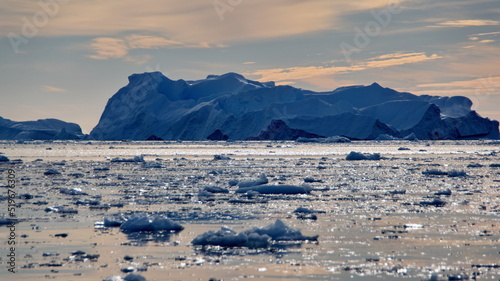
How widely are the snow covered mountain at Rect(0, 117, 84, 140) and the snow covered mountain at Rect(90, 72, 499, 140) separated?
256 inches

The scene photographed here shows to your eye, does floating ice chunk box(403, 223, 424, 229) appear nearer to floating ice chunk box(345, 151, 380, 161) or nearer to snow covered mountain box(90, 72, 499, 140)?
floating ice chunk box(345, 151, 380, 161)

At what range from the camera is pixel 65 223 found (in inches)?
407

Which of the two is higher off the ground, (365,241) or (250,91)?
(250,91)

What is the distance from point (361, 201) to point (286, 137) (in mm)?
68971

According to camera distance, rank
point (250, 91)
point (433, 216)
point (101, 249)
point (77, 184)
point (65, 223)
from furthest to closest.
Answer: point (250, 91), point (77, 184), point (433, 216), point (65, 223), point (101, 249)

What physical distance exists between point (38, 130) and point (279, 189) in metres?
88.5

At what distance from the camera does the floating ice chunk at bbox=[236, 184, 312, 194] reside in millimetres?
15031

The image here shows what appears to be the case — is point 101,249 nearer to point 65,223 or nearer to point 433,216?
point 65,223

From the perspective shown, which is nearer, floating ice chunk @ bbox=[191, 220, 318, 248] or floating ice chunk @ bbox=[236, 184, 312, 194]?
floating ice chunk @ bbox=[191, 220, 318, 248]

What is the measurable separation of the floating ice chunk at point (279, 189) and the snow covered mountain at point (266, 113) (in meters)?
61.4

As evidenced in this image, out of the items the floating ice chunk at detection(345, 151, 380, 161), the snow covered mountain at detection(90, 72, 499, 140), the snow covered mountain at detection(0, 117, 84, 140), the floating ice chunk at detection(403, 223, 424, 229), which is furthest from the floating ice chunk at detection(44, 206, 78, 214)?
the snow covered mountain at detection(0, 117, 84, 140)

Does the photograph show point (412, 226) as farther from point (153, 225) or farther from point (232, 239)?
point (153, 225)

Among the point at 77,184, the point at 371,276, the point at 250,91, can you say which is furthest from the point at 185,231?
the point at 250,91

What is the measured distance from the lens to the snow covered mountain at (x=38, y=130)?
93981 millimetres
